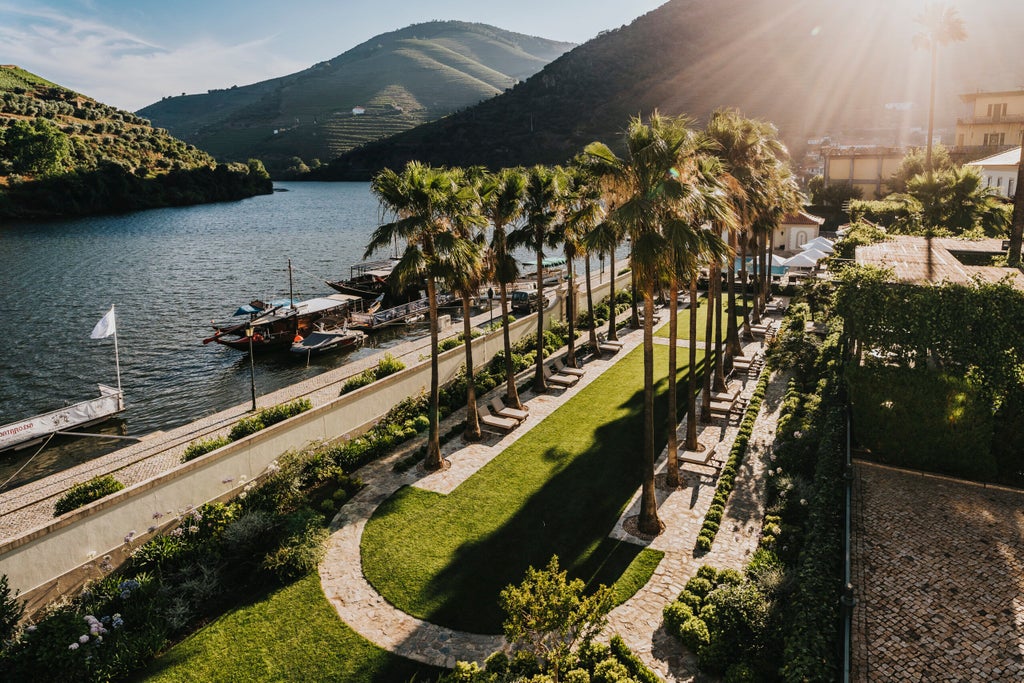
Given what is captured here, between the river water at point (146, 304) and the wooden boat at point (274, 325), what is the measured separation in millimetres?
1098

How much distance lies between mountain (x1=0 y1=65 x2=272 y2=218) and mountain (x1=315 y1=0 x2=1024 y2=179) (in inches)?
2114

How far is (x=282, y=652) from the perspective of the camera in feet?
40.4

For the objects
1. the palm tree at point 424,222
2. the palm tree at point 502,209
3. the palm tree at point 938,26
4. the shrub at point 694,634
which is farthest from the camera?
the palm tree at point 938,26

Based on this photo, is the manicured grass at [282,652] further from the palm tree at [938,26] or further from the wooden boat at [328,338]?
the palm tree at [938,26]

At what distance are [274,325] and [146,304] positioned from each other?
18.3 m

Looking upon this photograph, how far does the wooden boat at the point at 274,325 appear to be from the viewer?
130 feet

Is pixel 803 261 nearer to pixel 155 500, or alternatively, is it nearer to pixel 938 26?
pixel 938 26

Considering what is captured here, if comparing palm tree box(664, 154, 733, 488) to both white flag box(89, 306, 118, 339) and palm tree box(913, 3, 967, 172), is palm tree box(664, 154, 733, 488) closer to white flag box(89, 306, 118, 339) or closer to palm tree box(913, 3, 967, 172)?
white flag box(89, 306, 118, 339)

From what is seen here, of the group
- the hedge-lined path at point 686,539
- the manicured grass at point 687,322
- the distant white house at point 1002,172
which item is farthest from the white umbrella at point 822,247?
the hedge-lined path at point 686,539

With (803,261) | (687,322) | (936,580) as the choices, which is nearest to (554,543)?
(936,580)

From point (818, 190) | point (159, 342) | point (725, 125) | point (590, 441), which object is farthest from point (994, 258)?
point (818, 190)

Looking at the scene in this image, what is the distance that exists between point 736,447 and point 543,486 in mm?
6786

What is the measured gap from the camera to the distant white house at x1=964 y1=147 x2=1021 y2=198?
4341 centimetres

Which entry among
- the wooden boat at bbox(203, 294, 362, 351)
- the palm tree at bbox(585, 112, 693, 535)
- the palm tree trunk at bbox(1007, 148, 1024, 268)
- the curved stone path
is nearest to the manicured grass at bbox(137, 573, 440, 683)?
the curved stone path
